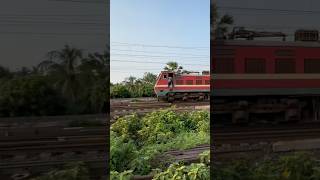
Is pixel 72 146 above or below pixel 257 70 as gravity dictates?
below


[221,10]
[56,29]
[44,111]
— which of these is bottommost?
[44,111]

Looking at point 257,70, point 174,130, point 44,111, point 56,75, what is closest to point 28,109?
point 44,111

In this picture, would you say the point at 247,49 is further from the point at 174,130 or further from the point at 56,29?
the point at 56,29

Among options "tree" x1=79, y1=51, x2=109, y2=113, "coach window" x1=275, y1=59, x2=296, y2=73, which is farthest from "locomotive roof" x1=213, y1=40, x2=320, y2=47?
"tree" x1=79, y1=51, x2=109, y2=113

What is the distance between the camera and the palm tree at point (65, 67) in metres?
3.04

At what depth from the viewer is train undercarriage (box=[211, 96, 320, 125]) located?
5.46m

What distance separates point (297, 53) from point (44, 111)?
16.1 ft

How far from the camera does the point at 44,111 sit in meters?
3.09

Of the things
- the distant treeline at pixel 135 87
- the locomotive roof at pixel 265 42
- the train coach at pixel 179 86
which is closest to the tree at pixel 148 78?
the distant treeline at pixel 135 87

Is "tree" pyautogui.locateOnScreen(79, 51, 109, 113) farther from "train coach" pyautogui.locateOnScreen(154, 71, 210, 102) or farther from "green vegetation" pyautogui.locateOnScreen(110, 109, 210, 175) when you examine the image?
"train coach" pyautogui.locateOnScreen(154, 71, 210, 102)

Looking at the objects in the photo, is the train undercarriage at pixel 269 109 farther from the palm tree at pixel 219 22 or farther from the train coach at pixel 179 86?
the train coach at pixel 179 86

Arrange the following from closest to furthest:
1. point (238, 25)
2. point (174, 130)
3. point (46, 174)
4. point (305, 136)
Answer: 1. point (46, 174)
2. point (238, 25)
3. point (305, 136)
4. point (174, 130)

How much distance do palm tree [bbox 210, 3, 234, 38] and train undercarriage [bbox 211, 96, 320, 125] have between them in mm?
1353

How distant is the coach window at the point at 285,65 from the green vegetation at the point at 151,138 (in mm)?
1616
